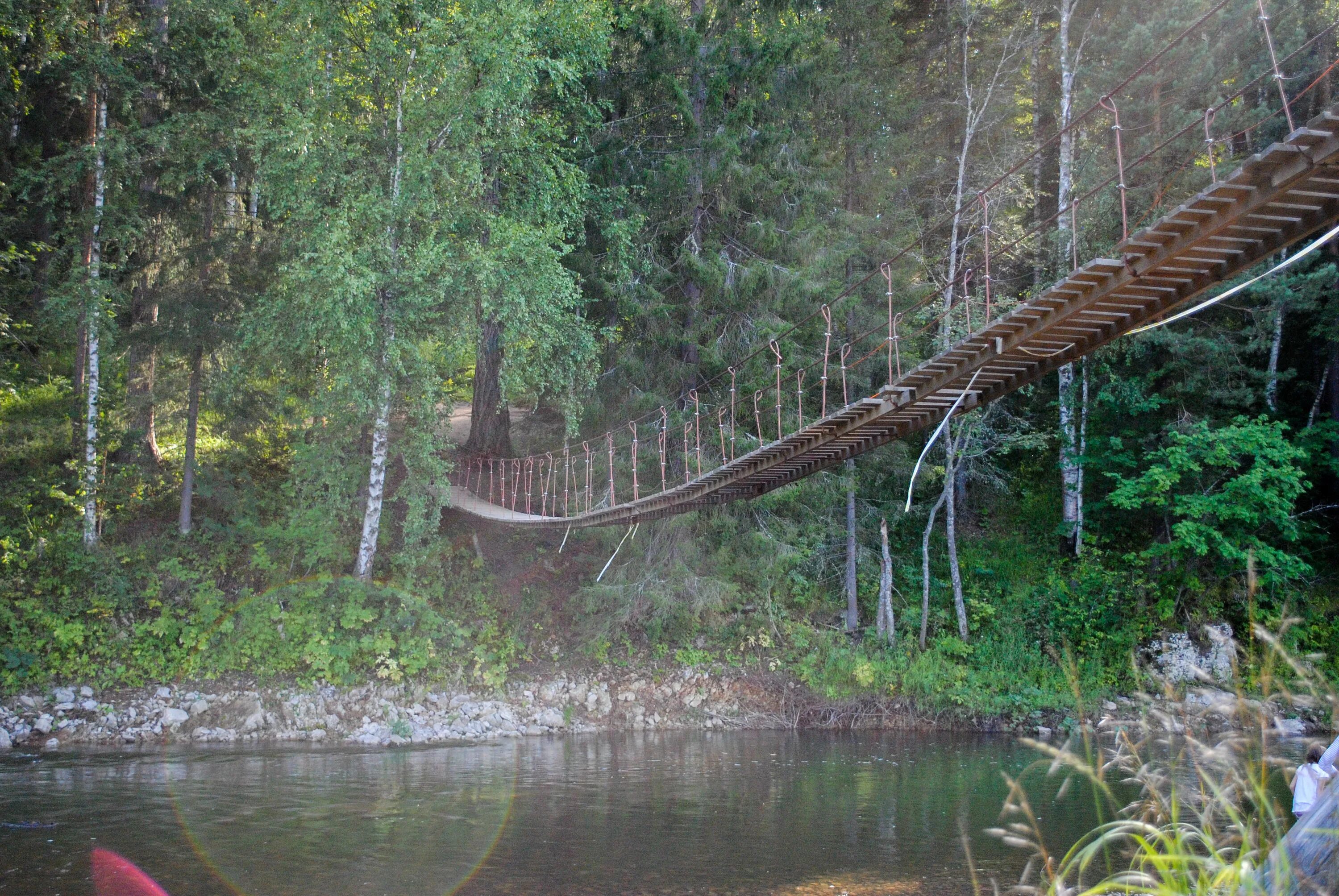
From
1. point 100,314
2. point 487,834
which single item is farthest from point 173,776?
point 100,314

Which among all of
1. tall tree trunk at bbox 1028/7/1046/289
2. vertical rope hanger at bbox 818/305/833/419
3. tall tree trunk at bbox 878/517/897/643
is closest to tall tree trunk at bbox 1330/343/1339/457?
tall tree trunk at bbox 1028/7/1046/289

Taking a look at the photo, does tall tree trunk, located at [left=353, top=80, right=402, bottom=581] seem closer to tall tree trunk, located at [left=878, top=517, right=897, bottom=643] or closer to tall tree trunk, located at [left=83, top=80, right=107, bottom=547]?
tall tree trunk, located at [left=83, top=80, right=107, bottom=547]

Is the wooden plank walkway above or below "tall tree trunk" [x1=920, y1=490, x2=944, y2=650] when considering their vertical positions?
above

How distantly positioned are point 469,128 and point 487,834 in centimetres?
706

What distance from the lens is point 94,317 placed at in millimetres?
10219

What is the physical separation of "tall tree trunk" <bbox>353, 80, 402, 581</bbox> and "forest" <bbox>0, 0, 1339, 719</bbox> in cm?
6

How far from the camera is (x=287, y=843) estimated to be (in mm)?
6457

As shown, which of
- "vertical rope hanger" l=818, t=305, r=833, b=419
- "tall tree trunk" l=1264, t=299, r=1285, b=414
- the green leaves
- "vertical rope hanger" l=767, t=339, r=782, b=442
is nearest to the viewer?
"vertical rope hanger" l=818, t=305, r=833, b=419

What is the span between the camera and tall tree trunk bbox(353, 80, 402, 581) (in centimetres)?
1004

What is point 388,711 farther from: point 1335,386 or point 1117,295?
point 1335,386

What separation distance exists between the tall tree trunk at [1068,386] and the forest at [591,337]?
0.10 metres

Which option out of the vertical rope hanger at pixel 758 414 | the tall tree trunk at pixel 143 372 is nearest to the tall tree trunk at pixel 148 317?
the tall tree trunk at pixel 143 372

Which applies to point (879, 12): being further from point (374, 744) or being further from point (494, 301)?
point (374, 744)

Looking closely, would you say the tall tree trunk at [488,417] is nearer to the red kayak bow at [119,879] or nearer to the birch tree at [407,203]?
the birch tree at [407,203]
